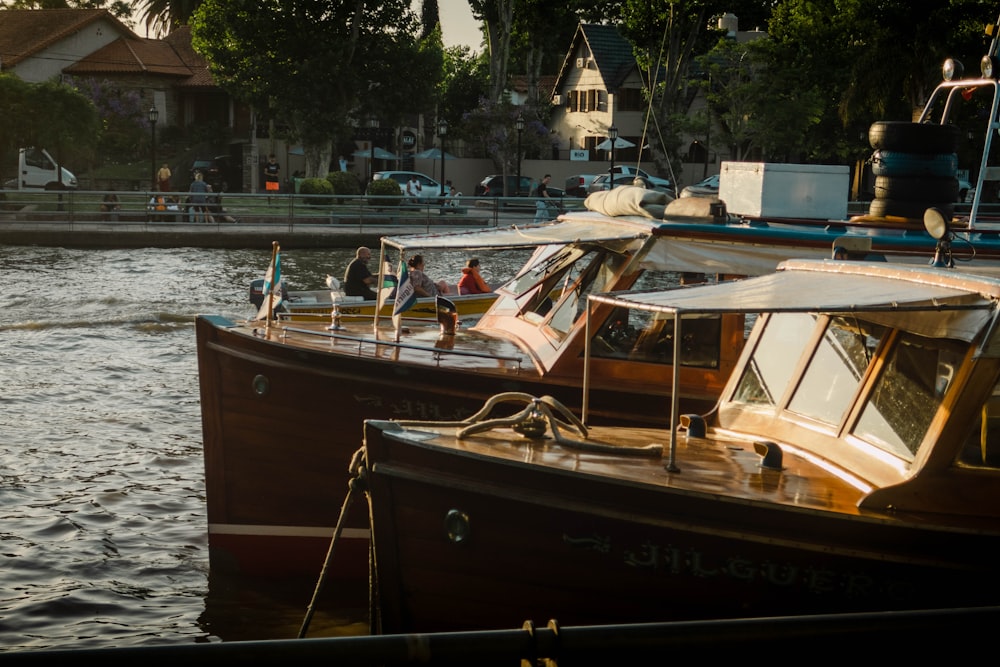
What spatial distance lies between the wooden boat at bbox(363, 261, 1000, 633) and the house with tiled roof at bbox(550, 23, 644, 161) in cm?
6063

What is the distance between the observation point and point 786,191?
11.6 meters

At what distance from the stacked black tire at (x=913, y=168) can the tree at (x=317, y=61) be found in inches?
1614

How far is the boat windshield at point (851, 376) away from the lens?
6367 mm

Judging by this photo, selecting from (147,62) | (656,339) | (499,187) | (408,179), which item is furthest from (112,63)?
(656,339)

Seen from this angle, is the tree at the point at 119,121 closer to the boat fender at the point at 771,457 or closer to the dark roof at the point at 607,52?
the dark roof at the point at 607,52

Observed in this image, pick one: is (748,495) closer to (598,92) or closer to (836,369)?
(836,369)

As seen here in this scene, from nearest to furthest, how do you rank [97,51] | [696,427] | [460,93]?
[696,427]
[97,51]
[460,93]

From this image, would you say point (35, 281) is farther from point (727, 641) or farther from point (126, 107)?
point (126, 107)

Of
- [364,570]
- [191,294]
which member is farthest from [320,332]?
[191,294]

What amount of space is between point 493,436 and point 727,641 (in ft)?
11.6

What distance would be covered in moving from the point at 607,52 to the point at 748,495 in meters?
66.3

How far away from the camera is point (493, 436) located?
6984 millimetres

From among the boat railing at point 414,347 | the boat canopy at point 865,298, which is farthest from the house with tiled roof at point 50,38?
the boat canopy at point 865,298

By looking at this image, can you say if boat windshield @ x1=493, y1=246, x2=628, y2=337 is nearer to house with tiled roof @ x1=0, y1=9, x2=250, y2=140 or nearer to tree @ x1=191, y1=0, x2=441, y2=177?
tree @ x1=191, y1=0, x2=441, y2=177
